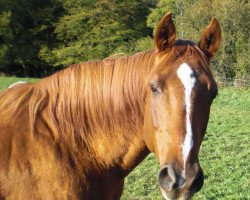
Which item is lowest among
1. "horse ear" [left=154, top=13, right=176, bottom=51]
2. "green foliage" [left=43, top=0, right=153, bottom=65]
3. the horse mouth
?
"green foliage" [left=43, top=0, right=153, bottom=65]

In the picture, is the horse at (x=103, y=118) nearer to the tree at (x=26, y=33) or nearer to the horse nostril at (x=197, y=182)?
the horse nostril at (x=197, y=182)

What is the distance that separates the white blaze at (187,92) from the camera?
8.13ft

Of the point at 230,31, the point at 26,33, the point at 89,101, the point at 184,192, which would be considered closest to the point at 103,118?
the point at 89,101

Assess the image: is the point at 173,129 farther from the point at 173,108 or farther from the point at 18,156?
the point at 18,156

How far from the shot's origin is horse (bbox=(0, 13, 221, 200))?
2.62m

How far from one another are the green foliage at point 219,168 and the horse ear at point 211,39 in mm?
3844

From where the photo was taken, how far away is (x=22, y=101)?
10.0 ft

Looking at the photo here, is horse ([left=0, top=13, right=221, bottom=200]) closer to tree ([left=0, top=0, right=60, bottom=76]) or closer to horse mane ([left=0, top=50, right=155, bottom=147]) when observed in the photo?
horse mane ([left=0, top=50, right=155, bottom=147])

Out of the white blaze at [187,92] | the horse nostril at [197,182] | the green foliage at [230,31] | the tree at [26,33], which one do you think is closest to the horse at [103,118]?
the white blaze at [187,92]

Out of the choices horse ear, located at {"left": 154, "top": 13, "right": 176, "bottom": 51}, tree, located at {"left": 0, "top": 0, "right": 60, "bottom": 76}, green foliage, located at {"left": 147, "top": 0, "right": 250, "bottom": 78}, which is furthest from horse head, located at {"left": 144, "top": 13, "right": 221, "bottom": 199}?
tree, located at {"left": 0, "top": 0, "right": 60, "bottom": 76}

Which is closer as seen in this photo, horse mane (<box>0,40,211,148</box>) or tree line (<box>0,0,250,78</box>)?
horse mane (<box>0,40,211,148</box>)

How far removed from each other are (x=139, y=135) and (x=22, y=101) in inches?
37.1

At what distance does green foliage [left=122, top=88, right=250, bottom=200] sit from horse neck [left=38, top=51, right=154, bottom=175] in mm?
3515

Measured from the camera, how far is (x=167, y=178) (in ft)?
8.07
